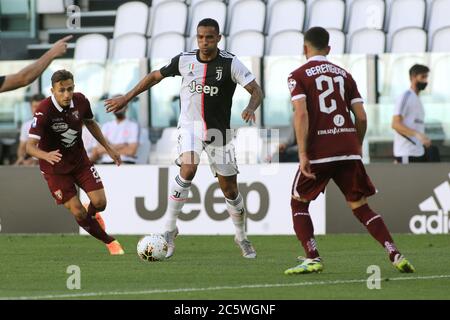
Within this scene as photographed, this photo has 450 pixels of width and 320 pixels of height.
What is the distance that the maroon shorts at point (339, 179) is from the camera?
995 cm

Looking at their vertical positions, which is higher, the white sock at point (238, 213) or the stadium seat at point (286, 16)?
the stadium seat at point (286, 16)

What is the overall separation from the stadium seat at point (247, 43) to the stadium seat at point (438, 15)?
8.96 feet

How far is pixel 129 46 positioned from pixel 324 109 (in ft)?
36.9

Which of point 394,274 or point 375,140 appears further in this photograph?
point 375,140

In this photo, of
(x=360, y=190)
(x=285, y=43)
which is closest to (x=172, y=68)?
(x=360, y=190)

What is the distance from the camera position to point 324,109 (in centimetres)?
991

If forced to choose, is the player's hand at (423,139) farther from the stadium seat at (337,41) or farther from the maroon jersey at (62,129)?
the maroon jersey at (62,129)

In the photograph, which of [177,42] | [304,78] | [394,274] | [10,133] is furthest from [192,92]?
[177,42]

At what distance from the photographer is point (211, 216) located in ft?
53.6

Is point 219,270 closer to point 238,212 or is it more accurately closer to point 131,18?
point 238,212

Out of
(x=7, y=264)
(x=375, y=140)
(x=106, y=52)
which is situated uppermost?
(x=106, y=52)

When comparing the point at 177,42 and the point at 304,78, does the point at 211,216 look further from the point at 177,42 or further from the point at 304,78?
the point at 304,78

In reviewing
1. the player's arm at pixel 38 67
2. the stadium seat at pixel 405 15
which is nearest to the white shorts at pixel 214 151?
the player's arm at pixel 38 67
